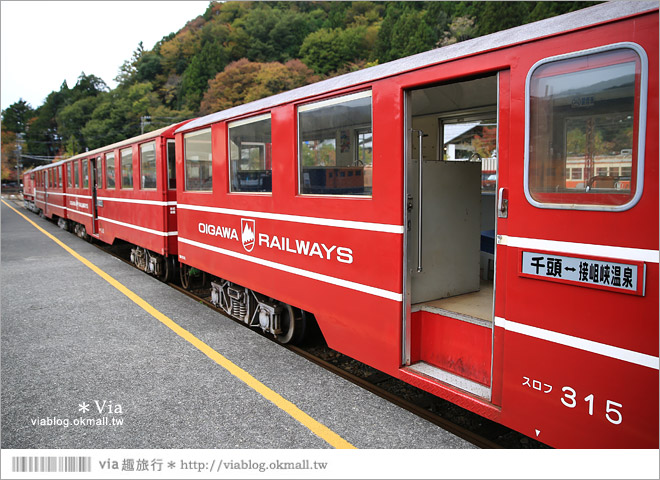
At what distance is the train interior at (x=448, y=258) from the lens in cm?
363

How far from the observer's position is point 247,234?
572 cm

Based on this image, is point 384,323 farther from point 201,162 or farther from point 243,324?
point 201,162

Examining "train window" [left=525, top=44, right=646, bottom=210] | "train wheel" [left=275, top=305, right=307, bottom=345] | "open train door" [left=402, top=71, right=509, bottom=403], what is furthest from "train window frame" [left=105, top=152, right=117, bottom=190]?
"train window" [left=525, top=44, right=646, bottom=210]

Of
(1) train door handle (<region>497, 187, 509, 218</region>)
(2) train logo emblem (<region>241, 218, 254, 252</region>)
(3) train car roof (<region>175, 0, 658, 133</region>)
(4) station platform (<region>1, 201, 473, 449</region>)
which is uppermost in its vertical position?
(3) train car roof (<region>175, 0, 658, 133</region>)

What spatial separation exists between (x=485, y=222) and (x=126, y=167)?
7819mm

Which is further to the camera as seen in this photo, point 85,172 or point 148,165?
point 85,172

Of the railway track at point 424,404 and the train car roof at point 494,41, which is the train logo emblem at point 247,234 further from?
the train car roof at point 494,41

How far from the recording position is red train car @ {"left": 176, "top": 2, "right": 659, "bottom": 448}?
97.3 inches

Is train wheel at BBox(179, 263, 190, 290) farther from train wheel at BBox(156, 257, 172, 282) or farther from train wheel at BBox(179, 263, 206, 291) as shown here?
train wheel at BBox(156, 257, 172, 282)

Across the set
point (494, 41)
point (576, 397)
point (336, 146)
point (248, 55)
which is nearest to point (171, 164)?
point (336, 146)

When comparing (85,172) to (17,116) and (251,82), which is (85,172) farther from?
(17,116)

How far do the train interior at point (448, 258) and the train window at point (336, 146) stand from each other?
425 millimetres

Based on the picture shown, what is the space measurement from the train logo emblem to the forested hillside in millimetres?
34785

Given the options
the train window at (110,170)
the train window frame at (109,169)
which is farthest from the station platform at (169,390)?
the train window at (110,170)
